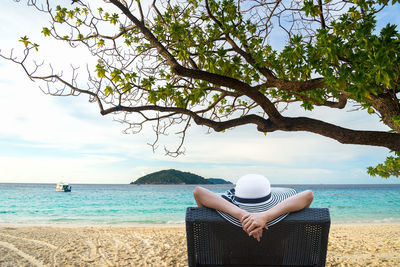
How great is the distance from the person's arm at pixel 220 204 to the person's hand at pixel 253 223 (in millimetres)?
14

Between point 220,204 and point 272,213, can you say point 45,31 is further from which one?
point 272,213

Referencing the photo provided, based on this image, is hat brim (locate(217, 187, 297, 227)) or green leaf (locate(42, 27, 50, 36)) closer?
hat brim (locate(217, 187, 297, 227))

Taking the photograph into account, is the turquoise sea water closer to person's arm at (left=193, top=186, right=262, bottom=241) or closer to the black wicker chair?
the black wicker chair

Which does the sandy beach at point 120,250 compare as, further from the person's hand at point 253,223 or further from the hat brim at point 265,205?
the person's hand at point 253,223

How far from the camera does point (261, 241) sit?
225 centimetres

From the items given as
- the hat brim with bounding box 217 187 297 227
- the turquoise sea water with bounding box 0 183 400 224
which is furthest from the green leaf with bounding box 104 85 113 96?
the turquoise sea water with bounding box 0 183 400 224

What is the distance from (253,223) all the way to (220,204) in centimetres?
25

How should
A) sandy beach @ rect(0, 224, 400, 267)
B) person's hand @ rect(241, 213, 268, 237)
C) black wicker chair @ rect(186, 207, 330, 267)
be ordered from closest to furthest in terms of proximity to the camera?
person's hand @ rect(241, 213, 268, 237) < black wicker chair @ rect(186, 207, 330, 267) < sandy beach @ rect(0, 224, 400, 267)

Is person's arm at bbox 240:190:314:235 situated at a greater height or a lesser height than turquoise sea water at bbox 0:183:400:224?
greater

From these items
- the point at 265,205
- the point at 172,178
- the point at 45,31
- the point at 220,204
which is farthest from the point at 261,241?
the point at 172,178

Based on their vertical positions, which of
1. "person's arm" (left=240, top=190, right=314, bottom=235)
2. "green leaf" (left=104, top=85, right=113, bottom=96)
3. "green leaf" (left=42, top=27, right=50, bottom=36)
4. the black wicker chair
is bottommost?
the black wicker chair

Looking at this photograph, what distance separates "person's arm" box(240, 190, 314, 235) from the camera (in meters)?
2.02

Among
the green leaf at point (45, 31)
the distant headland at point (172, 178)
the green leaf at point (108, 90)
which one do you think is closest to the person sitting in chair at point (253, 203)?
the green leaf at point (108, 90)

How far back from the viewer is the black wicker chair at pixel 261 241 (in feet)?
6.95
